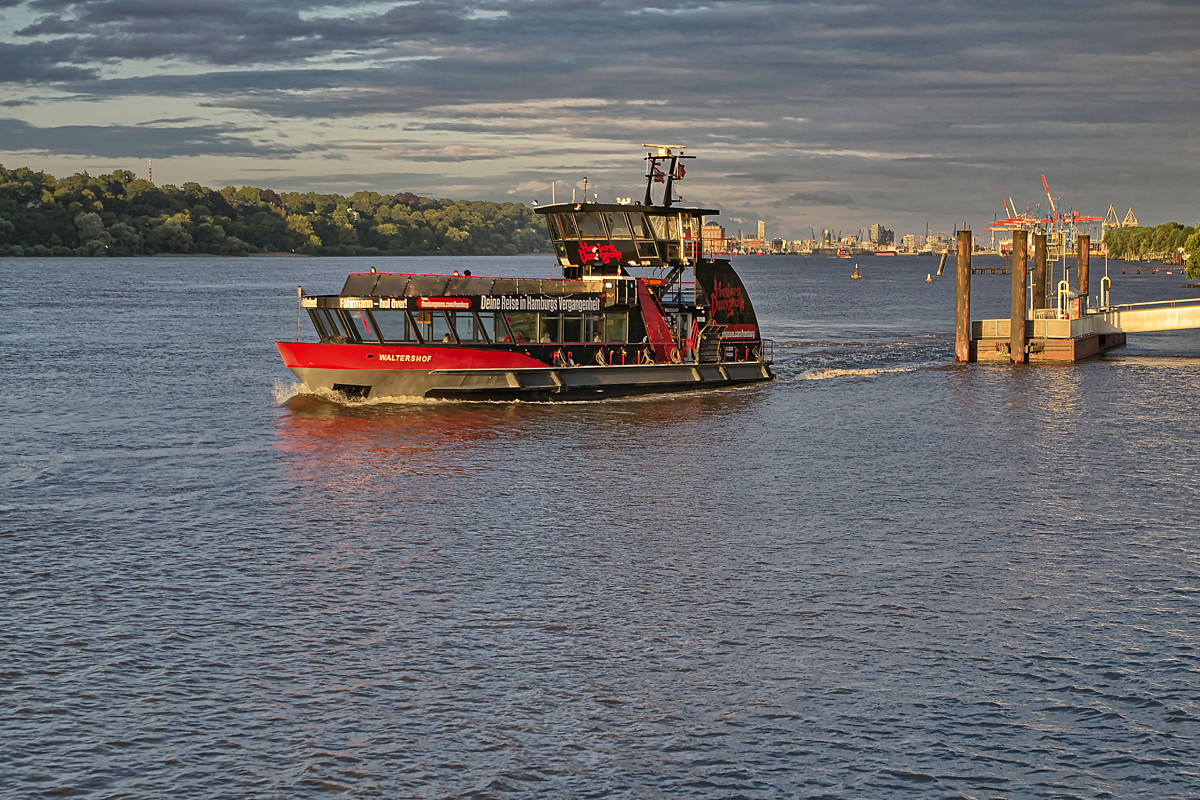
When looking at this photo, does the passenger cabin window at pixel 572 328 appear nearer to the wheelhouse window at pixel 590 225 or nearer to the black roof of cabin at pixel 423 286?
the black roof of cabin at pixel 423 286

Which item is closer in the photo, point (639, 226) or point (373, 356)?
point (373, 356)

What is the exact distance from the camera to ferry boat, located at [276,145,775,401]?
42719mm

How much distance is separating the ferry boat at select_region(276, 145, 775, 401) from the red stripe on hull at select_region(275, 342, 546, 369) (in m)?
0.04

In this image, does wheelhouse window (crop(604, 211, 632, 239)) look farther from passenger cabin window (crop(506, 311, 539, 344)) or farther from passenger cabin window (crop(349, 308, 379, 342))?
passenger cabin window (crop(349, 308, 379, 342))

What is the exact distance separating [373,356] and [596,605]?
2388 centimetres

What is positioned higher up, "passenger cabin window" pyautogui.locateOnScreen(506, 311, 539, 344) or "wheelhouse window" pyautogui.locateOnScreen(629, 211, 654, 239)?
"wheelhouse window" pyautogui.locateOnScreen(629, 211, 654, 239)

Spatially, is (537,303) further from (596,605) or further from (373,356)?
(596,605)

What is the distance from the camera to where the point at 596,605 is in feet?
67.9

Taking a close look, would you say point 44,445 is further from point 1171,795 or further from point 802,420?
point 1171,795

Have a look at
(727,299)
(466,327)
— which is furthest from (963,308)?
(466,327)

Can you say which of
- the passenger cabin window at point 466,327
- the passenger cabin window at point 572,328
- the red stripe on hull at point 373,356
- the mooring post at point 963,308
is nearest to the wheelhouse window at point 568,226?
the passenger cabin window at point 572,328

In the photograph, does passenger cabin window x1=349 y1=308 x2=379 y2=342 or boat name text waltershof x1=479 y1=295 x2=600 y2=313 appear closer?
passenger cabin window x1=349 y1=308 x2=379 y2=342

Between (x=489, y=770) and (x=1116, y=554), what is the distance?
15034 mm

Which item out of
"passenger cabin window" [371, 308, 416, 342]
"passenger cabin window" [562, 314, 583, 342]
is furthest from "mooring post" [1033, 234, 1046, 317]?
"passenger cabin window" [371, 308, 416, 342]
